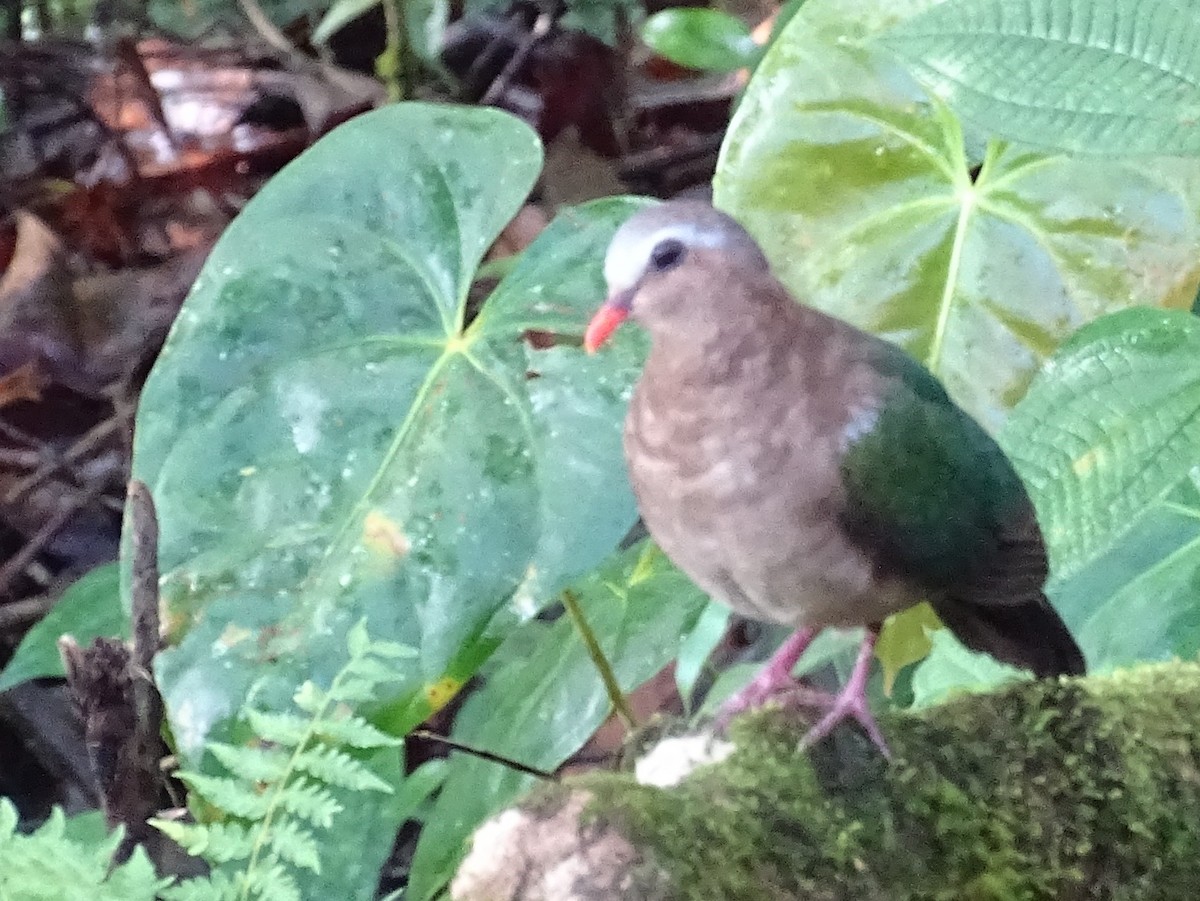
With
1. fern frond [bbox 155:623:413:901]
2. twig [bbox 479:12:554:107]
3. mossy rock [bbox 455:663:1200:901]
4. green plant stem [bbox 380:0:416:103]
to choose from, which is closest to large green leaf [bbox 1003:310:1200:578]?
mossy rock [bbox 455:663:1200:901]

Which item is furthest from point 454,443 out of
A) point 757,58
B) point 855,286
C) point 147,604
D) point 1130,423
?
point 757,58

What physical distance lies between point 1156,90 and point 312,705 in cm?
70

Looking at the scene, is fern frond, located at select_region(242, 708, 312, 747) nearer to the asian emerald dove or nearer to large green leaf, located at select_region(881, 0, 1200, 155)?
the asian emerald dove

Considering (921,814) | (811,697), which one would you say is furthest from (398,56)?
(921,814)

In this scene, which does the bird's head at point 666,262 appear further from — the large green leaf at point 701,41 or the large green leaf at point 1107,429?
the large green leaf at point 701,41

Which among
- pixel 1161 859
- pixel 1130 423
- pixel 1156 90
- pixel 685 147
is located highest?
pixel 1156 90

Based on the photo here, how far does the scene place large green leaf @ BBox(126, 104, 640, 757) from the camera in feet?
3.37

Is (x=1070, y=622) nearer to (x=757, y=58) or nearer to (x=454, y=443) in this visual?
(x=454, y=443)

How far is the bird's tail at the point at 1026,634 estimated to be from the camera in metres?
1.13

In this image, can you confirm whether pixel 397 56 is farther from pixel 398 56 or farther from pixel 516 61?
pixel 516 61

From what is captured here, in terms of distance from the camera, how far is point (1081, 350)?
89 cm

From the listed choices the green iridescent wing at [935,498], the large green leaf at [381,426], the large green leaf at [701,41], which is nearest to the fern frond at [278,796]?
the large green leaf at [381,426]

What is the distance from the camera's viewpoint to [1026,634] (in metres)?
1.14

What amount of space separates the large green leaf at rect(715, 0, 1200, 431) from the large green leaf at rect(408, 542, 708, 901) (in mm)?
409
